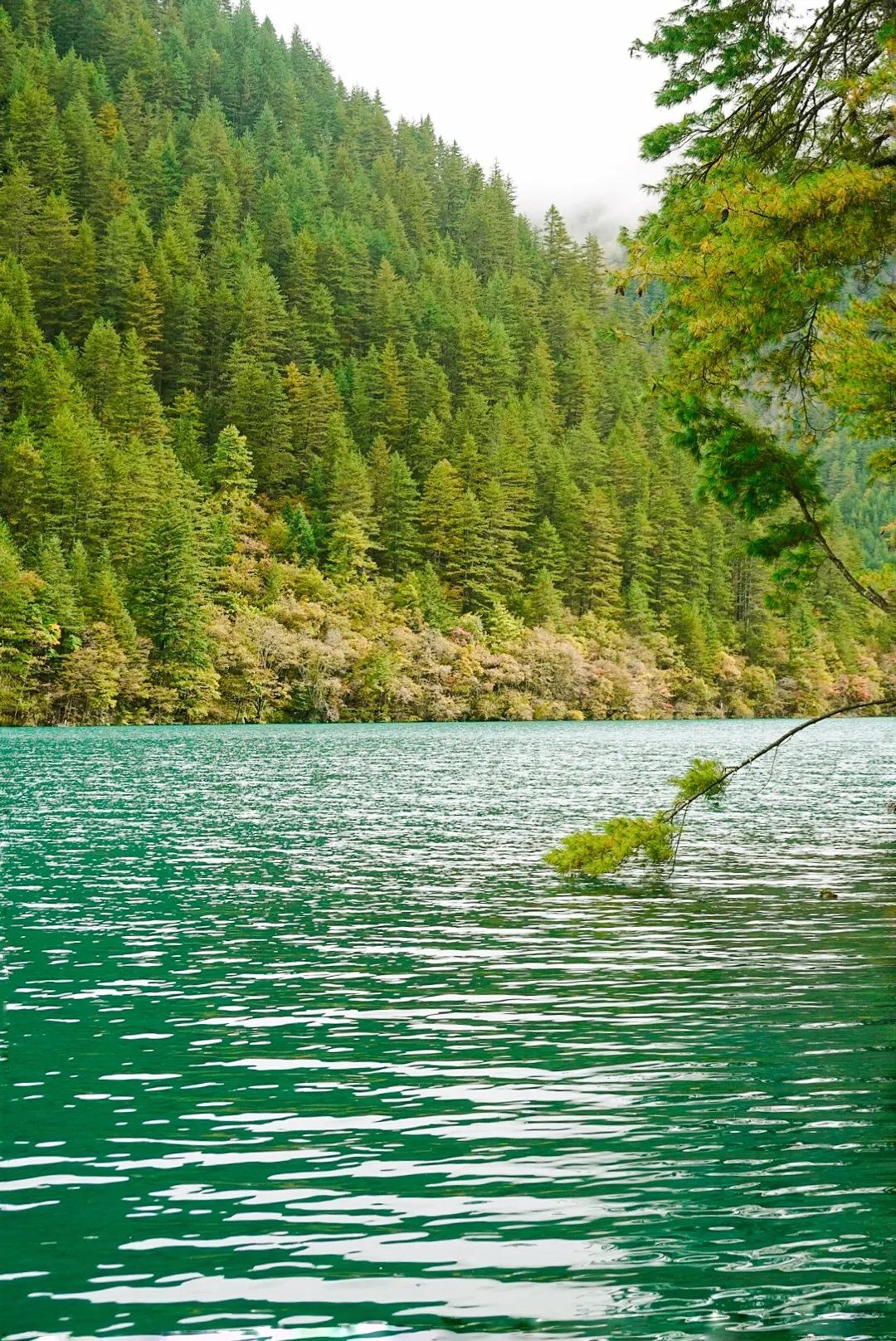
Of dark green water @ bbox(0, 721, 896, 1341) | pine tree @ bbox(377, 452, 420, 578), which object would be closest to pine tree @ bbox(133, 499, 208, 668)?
pine tree @ bbox(377, 452, 420, 578)

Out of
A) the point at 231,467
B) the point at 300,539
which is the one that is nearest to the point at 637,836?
the point at 300,539

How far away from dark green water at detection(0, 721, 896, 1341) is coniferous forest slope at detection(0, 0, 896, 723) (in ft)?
215

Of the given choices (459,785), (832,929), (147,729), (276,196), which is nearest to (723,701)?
(147,729)

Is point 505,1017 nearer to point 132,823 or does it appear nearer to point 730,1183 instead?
point 730,1183

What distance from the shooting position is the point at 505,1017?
1296 centimetres

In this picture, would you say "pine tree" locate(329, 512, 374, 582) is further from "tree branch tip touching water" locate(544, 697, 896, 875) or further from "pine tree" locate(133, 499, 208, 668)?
"tree branch tip touching water" locate(544, 697, 896, 875)

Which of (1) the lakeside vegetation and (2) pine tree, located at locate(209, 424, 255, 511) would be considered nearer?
(1) the lakeside vegetation

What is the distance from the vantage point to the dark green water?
6.89 meters

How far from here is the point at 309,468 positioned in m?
127

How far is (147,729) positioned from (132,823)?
51.1 m

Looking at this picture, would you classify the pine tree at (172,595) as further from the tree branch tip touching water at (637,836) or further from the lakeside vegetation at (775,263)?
the lakeside vegetation at (775,263)

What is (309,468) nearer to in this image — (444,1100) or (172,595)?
(172,595)

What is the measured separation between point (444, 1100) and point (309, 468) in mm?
119702

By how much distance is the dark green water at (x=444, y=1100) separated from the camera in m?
6.89
